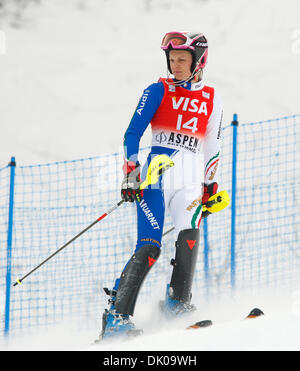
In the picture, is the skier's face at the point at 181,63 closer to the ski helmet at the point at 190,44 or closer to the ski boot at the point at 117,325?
the ski helmet at the point at 190,44

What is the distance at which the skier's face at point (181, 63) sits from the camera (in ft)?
14.1

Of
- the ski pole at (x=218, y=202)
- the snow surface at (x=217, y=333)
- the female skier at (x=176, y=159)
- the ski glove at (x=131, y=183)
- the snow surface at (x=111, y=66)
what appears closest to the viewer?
the snow surface at (x=217, y=333)

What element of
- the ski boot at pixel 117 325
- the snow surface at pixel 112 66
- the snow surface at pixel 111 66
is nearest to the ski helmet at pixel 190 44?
the ski boot at pixel 117 325

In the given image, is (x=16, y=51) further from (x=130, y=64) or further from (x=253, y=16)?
(x=253, y=16)

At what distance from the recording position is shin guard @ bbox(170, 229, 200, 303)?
428cm

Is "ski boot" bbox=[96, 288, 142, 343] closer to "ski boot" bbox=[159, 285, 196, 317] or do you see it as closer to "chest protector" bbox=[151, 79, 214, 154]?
"ski boot" bbox=[159, 285, 196, 317]

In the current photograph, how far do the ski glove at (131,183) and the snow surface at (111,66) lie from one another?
1119 centimetres

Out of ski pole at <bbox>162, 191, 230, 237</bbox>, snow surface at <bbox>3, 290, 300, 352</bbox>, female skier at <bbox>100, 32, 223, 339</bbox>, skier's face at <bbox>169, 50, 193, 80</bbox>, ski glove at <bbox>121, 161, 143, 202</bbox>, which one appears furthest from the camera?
ski pole at <bbox>162, 191, 230, 237</bbox>

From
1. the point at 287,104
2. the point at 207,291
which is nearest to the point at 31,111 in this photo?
the point at 287,104

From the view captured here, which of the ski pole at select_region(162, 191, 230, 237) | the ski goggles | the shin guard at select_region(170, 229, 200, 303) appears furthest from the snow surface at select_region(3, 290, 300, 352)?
the ski goggles

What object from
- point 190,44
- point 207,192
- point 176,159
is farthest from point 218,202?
point 190,44

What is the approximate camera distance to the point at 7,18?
20703mm

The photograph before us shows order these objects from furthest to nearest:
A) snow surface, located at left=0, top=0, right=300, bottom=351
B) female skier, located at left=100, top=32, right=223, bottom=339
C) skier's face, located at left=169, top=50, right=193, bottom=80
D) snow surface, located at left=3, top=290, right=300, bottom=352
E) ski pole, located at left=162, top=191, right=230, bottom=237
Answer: snow surface, located at left=0, top=0, right=300, bottom=351 < ski pole, located at left=162, top=191, right=230, bottom=237 < skier's face, located at left=169, top=50, right=193, bottom=80 < female skier, located at left=100, top=32, right=223, bottom=339 < snow surface, located at left=3, top=290, right=300, bottom=352

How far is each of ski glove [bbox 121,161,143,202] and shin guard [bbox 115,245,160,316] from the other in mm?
379
